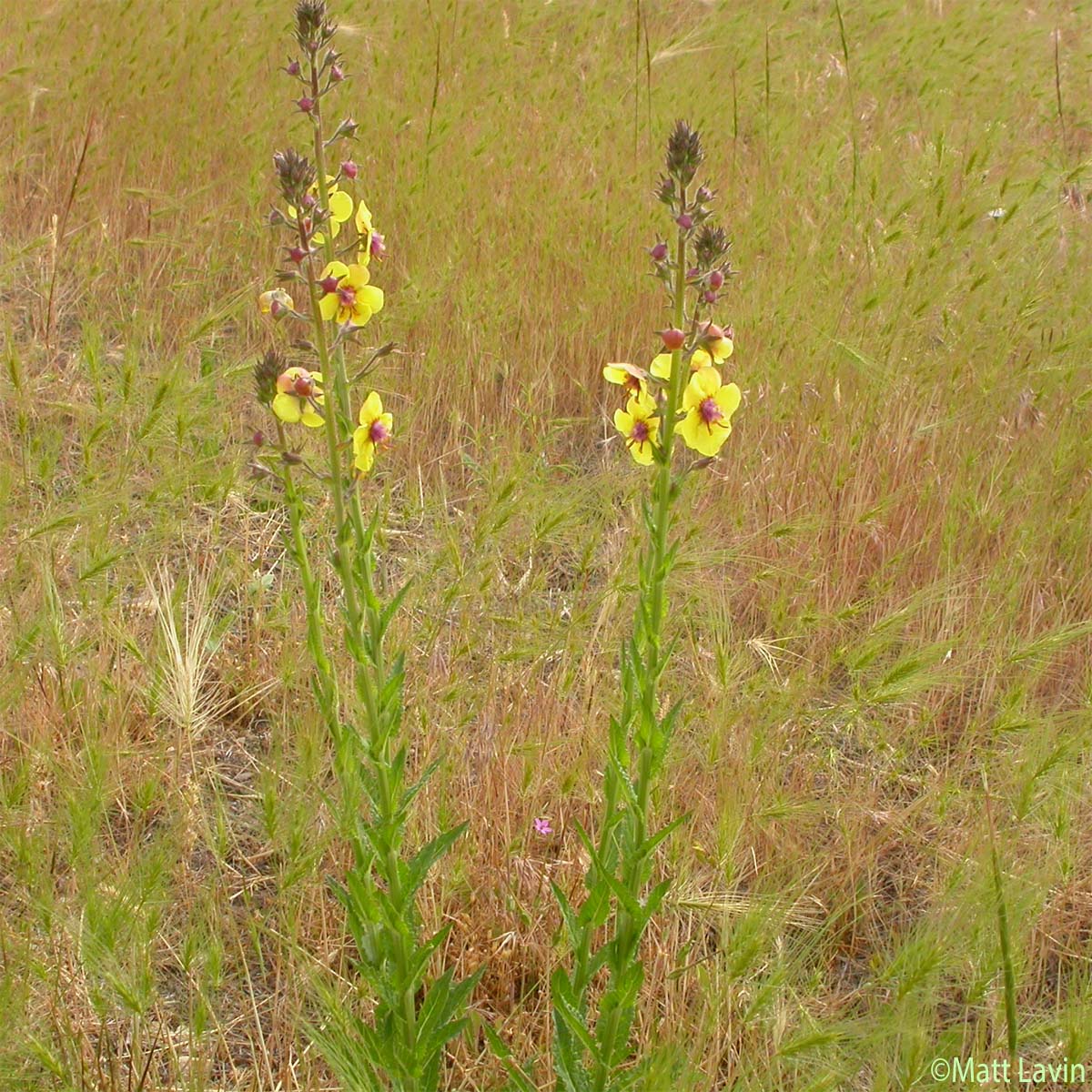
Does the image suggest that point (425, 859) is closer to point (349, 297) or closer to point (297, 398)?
point (297, 398)

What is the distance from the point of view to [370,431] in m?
1.41

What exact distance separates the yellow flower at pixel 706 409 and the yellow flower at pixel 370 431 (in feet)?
1.26

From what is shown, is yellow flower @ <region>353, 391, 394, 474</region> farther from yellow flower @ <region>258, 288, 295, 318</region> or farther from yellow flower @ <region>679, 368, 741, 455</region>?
yellow flower @ <region>679, 368, 741, 455</region>

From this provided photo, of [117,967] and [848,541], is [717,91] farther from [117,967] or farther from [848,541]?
[117,967]

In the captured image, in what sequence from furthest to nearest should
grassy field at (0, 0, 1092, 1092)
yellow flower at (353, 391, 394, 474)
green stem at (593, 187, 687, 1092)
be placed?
grassy field at (0, 0, 1092, 1092) < yellow flower at (353, 391, 394, 474) < green stem at (593, 187, 687, 1092)

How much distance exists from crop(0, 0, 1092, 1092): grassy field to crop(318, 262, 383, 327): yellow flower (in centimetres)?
69

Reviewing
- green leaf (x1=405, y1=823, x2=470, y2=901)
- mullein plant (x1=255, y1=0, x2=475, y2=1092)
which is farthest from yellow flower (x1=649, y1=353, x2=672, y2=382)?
green leaf (x1=405, y1=823, x2=470, y2=901)

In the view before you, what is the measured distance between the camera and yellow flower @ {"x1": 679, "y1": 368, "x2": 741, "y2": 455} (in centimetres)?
134

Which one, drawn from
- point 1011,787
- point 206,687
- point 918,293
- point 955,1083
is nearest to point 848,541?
point 1011,787

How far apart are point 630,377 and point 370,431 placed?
0.35 m

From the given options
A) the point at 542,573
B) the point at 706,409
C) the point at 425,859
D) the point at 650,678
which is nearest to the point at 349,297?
the point at 706,409

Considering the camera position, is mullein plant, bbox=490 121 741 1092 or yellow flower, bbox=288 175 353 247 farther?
yellow flower, bbox=288 175 353 247

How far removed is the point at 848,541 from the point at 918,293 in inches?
38.8

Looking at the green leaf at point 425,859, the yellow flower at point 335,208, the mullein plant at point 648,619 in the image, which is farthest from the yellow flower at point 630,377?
the green leaf at point 425,859
